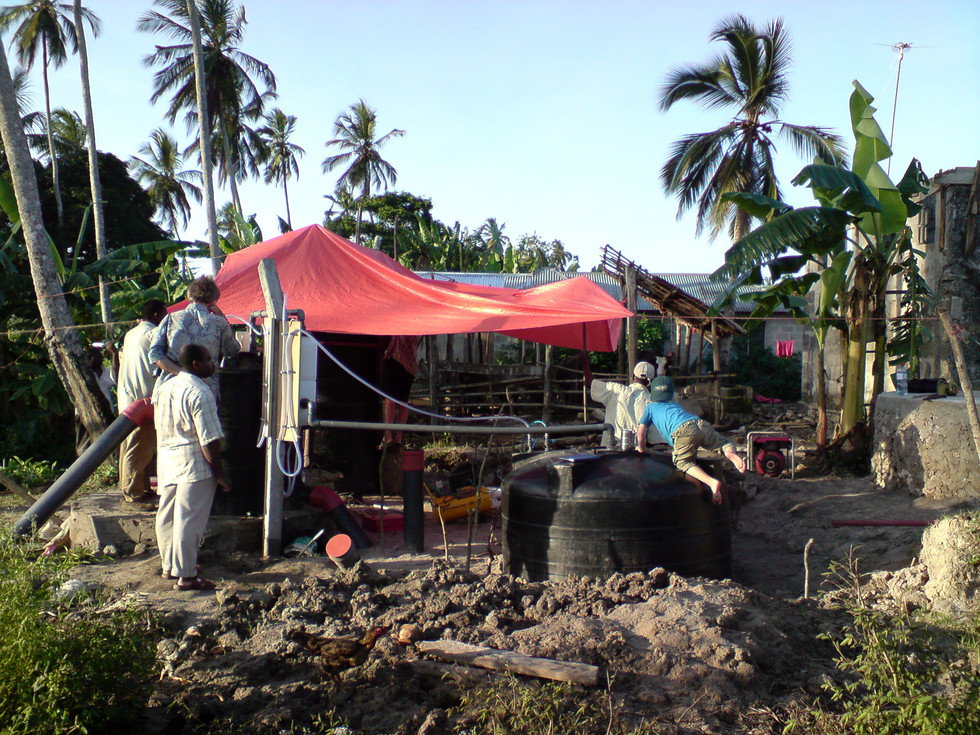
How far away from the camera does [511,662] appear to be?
3400 millimetres

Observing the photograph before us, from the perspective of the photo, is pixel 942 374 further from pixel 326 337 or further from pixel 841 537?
pixel 326 337

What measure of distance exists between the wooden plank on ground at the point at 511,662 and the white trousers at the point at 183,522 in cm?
204

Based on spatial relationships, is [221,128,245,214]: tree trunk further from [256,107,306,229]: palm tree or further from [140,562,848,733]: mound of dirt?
[140,562,848,733]: mound of dirt

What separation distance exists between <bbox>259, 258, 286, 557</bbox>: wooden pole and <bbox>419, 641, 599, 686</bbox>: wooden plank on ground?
2.44 m

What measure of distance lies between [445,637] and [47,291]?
6792 millimetres

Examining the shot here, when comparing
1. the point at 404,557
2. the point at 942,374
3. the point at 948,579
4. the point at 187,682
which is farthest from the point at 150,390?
the point at 942,374

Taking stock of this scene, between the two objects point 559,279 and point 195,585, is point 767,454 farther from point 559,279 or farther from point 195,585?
point 559,279

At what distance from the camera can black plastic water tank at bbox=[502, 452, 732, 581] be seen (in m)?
4.70

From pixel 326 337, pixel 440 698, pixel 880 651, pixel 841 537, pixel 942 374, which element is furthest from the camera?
pixel 942 374

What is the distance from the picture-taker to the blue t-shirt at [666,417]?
17.2ft

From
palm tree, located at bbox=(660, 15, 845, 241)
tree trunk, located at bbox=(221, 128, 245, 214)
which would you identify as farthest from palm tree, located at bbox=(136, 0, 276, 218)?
palm tree, located at bbox=(660, 15, 845, 241)

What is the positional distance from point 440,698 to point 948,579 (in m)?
2.99

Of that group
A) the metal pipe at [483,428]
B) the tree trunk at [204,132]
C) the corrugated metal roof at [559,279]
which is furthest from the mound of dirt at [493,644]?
the corrugated metal roof at [559,279]

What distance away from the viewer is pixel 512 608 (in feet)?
14.0
